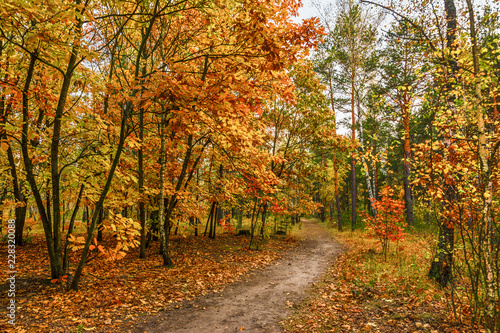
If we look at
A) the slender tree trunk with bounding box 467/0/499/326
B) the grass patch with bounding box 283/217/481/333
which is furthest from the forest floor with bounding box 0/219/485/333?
the slender tree trunk with bounding box 467/0/499/326

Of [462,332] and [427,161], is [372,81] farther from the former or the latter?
[462,332]

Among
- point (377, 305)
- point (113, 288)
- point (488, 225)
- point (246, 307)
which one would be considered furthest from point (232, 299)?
point (488, 225)

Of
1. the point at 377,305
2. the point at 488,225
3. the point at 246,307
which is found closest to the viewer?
the point at 488,225

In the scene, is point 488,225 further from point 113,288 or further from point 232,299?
point 113,288

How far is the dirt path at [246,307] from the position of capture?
14.9ft

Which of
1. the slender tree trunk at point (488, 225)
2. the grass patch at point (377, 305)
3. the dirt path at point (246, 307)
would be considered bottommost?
the dirt path at point (246, 307)

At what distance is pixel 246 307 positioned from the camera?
5438mm

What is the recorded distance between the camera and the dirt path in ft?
14.9

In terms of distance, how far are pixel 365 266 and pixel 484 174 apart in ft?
19.2

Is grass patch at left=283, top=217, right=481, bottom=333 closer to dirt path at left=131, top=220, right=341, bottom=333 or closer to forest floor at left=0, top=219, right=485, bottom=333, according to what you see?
forest floor at left=0, top=219, right=485, bottom=333

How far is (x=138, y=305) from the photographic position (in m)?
5.21

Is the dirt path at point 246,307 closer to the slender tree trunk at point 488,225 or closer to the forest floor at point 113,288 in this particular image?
the forest floor at point 113,288

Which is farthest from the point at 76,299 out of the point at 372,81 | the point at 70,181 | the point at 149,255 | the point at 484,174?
the point at 372,81

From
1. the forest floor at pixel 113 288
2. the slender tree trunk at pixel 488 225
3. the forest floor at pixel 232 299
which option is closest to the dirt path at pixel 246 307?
the forest floor at pixel 232 299
